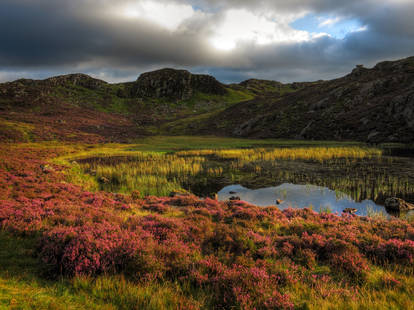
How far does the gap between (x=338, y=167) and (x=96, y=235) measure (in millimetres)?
27359

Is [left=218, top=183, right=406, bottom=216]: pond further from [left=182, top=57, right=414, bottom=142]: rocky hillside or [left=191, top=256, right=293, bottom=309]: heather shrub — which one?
[left=182, top=57, right=414, bottom=142]: rocky hillside

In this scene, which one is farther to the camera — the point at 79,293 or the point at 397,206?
the point at 397,206

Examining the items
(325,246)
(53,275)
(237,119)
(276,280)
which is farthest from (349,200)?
(237,119)

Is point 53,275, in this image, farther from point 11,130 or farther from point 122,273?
point 11,130

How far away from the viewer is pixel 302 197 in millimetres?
17406

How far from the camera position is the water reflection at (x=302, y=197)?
14.7 metres

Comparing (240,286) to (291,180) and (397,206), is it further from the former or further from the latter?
(291,180)

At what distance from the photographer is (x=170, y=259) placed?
649 centimetres

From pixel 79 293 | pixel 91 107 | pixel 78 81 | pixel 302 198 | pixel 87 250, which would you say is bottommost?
pixel 302 198

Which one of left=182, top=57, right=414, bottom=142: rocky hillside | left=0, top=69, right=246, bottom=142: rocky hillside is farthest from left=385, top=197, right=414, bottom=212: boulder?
left=0, top=69, right=246, bottom=142: rocky hillside

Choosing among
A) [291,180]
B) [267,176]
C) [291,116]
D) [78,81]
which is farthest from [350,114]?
[78,81]

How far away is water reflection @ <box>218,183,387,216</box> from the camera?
48.3 ft

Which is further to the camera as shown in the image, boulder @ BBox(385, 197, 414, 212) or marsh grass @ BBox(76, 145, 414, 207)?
marsh grass @ BBox(76, 145, 414, 207)

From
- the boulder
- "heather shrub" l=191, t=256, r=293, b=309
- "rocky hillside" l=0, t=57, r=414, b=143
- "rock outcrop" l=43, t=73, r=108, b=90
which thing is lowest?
the boulder
